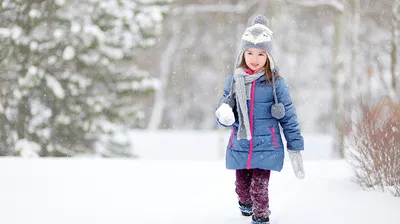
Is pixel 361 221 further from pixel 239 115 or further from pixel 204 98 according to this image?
pixel 204 98

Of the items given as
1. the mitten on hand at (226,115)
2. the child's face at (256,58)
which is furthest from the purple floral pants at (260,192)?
the child's face at (256,58)

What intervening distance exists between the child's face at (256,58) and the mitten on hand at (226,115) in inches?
15.2

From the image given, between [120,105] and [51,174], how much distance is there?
5.65m

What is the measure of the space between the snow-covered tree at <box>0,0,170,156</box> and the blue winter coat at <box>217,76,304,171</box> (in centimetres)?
724

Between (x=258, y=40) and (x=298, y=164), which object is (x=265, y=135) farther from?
(x=258, y=40)

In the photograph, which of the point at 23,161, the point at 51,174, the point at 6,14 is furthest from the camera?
the point at 6,14

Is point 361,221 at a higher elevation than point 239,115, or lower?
lower

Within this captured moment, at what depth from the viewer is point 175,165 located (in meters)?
6.14

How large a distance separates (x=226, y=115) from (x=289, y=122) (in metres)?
0.49

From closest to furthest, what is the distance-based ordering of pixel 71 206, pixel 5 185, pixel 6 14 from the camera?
pixel 71 206 → pixel 5 185 → pixel 6 14

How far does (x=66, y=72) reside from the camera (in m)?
10.6

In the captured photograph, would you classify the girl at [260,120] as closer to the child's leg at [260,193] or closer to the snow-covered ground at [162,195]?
the child's leg at [260,193]

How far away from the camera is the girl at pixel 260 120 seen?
138 inches

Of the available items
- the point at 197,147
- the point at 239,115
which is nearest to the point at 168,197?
the point at 239,115
